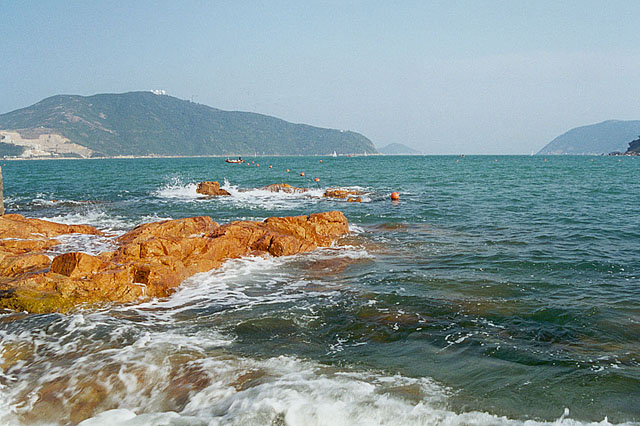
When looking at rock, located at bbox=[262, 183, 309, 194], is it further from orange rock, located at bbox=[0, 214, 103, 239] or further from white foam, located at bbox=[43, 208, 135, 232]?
orange rock, located at bbox=[0, 214, 103, 239]

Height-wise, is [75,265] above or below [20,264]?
above

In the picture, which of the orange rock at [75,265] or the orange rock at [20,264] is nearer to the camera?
the orange rock at [75,265]

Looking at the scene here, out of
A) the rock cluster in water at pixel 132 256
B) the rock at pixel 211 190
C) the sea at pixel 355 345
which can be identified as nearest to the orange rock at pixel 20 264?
the rock cluster in water at pixel 132 256

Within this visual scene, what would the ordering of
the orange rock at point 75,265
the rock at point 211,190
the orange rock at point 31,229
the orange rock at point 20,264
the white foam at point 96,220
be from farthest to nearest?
the rock at point 211,190
the white foam at point 96,220
the orange rock at point 31,229
the orange rock at point 20,264
the orange rock at point 75,265

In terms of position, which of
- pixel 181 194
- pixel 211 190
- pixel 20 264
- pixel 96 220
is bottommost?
pixel 96 220

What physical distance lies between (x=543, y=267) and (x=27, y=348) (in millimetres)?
10583

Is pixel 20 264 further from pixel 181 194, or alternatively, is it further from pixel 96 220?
pixel 181 194

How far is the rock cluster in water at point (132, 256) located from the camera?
795cm

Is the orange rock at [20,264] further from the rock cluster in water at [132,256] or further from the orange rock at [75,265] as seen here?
the orange rock at [75,265]

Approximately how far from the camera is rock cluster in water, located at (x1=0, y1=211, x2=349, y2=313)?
795 centimetres

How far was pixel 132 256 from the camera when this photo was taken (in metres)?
9.90

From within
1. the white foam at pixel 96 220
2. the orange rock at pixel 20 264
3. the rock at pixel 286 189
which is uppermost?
the rock at pixel 286 189

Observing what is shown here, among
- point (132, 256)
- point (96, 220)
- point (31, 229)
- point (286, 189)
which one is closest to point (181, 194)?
point (286, 189)

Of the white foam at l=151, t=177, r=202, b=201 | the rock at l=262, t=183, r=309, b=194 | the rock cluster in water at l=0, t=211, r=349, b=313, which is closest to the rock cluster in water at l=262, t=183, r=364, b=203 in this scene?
the rock at l=262, t=183, r=309, b=194
